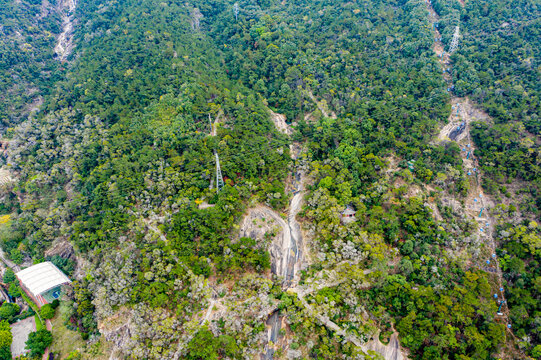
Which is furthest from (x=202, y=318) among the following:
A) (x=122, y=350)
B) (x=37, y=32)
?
(x=37, y=32)

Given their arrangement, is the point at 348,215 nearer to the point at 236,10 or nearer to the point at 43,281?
the point at 43,281

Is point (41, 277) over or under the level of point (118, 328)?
over

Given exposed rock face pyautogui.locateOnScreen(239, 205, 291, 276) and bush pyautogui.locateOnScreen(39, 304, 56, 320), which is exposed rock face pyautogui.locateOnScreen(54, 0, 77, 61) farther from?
exposed rock face pyautogui.locateOnScreen(239, 205, 291, 276)

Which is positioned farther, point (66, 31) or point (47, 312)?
point (66, 31)

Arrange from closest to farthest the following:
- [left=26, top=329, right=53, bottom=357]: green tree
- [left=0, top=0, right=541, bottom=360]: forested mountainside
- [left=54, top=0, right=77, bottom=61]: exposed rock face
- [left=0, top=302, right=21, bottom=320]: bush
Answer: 1. [left=0, top=0, right=541, bottom=360]: forested mountainside
2. [left=26, top=329, right=53, bottom=357]: green tree
3. [left=0, top=302, right=21, bottom=320]: bush
4. [left=54, top=0, right=77, bottom=61]: exposed rock face

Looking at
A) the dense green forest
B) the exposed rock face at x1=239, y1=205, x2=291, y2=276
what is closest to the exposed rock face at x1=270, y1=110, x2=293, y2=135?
the exposed rock face at x1=239, y1=205, x2=291, y2=276

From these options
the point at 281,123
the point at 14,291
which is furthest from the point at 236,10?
the point at 14,291

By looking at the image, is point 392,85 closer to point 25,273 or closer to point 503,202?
point 503,202

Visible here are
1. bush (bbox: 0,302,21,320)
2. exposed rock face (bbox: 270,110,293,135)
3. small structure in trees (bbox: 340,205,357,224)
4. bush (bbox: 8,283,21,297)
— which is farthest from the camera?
exposed rock face (bbox: 270,110,293,135)
